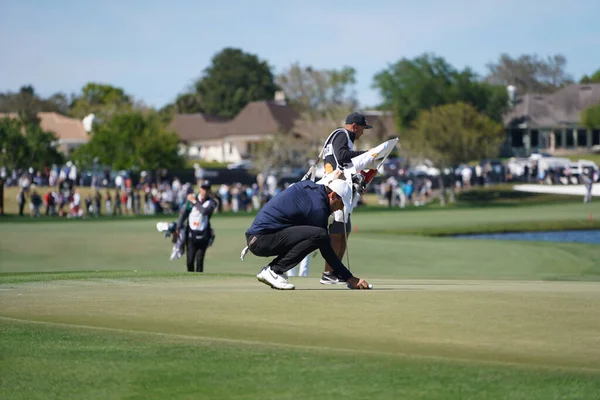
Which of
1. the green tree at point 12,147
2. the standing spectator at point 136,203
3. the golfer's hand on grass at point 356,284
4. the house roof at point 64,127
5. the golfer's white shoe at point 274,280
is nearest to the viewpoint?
the golfer's white shoe at point 274,280

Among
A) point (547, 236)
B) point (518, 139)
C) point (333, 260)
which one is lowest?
point (547, 236)

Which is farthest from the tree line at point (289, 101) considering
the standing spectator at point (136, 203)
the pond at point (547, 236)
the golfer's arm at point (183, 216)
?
the golfer's arm at point (183, 216)

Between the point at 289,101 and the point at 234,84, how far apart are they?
501 inches

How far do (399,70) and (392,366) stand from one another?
12557 centimetres

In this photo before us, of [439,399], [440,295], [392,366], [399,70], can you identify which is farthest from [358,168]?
[399,70]

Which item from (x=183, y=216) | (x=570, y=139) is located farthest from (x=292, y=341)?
(x=570, y=139)

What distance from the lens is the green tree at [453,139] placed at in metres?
85.6

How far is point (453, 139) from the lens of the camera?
85688 millimetres

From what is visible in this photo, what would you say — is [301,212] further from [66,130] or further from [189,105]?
[189,105]

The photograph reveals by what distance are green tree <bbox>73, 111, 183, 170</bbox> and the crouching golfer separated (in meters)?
83.4

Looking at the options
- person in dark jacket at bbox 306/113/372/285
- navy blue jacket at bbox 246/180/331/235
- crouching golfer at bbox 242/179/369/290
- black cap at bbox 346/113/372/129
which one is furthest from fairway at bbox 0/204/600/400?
black cap at bbox 346/113/372/129

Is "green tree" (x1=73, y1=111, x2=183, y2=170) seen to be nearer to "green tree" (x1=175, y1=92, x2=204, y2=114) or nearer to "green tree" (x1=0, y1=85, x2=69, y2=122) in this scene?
"green tree" (x1=0, y1=85, x2=69, y2=122)

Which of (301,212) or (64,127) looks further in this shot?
(64,127)

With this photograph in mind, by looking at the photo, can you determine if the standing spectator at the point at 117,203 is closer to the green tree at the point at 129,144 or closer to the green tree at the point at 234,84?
the green tree at the point at 129,144
